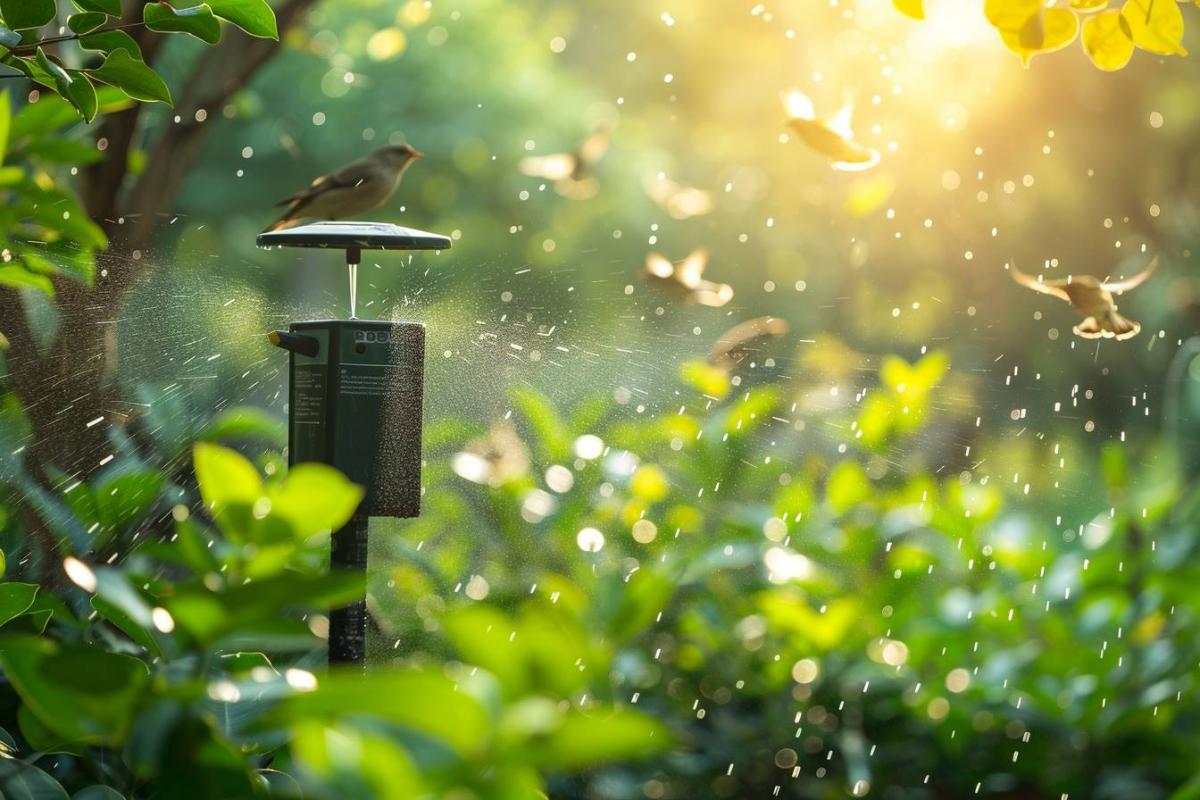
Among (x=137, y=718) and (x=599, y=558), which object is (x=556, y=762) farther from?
(x=599, y=558)

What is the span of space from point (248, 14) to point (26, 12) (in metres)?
0.11

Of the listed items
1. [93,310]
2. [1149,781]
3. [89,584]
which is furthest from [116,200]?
[1149,781]

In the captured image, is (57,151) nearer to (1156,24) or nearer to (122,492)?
(122,492)

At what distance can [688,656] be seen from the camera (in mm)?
2074

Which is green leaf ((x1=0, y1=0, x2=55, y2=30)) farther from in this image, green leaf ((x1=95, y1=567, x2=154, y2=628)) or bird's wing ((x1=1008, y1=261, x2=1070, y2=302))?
bird's wing ((x1=1008, y1=261, x2=1070, y2=302))

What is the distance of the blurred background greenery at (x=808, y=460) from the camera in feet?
6.10

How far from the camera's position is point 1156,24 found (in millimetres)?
685

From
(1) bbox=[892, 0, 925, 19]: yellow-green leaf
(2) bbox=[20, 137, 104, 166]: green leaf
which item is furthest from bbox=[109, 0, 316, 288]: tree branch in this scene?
(1) bbox=[892, 0, 925, 19]: yellow-green leaf

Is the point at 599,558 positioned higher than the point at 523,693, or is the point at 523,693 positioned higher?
the point at 523,693

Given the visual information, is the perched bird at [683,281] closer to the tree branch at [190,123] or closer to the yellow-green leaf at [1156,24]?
the tree branch at [190,123]

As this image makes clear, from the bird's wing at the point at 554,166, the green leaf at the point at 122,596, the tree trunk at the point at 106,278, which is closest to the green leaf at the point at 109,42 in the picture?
the green leaf at the point at 122,596

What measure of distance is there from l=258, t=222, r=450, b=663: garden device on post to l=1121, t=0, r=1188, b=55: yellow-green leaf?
72cm

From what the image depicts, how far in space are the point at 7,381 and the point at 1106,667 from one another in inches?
68.5

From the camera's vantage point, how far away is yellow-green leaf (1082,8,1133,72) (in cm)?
71
